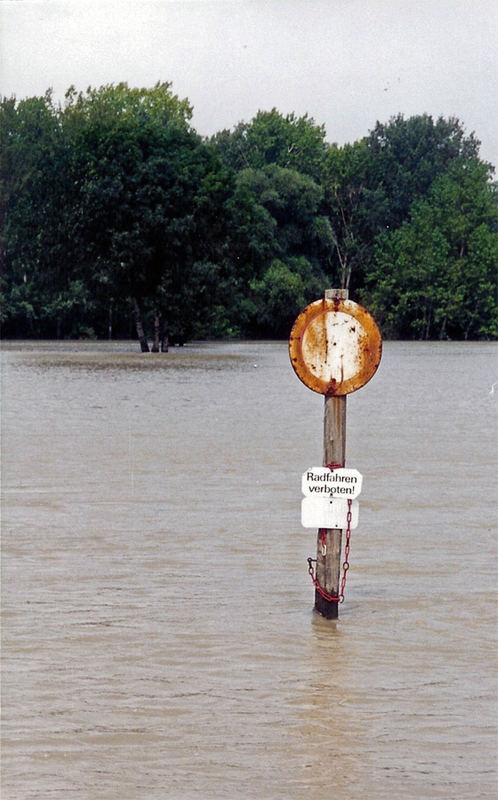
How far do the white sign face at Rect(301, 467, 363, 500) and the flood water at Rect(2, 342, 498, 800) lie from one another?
0.81 metres

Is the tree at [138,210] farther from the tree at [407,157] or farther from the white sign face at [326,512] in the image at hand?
the white sign face at [326,512]

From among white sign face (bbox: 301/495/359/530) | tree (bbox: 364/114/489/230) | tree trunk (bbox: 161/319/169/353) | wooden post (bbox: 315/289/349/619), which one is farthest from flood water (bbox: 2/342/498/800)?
tree (bbox: 364/114/489/230)

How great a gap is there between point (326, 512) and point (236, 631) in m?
0.86

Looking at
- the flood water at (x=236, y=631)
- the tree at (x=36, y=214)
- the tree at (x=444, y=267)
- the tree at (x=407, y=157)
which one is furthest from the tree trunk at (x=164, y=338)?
the flood water at (x=236, y=631)

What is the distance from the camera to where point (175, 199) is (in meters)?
74.3

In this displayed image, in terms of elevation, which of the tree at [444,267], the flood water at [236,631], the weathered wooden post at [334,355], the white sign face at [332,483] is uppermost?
the tree at [444,267]

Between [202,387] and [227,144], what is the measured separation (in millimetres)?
77455

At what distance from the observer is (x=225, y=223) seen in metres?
77.7

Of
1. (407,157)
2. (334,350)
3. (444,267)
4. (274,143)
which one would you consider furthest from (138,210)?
(334,350)

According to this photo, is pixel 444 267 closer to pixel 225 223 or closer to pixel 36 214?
pixel 225 223

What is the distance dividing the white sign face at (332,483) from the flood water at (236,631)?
807 millimetres

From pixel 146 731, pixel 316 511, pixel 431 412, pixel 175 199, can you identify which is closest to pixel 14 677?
pixel 146 731

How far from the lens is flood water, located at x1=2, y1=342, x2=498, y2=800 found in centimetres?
629

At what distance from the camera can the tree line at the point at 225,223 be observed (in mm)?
74938
